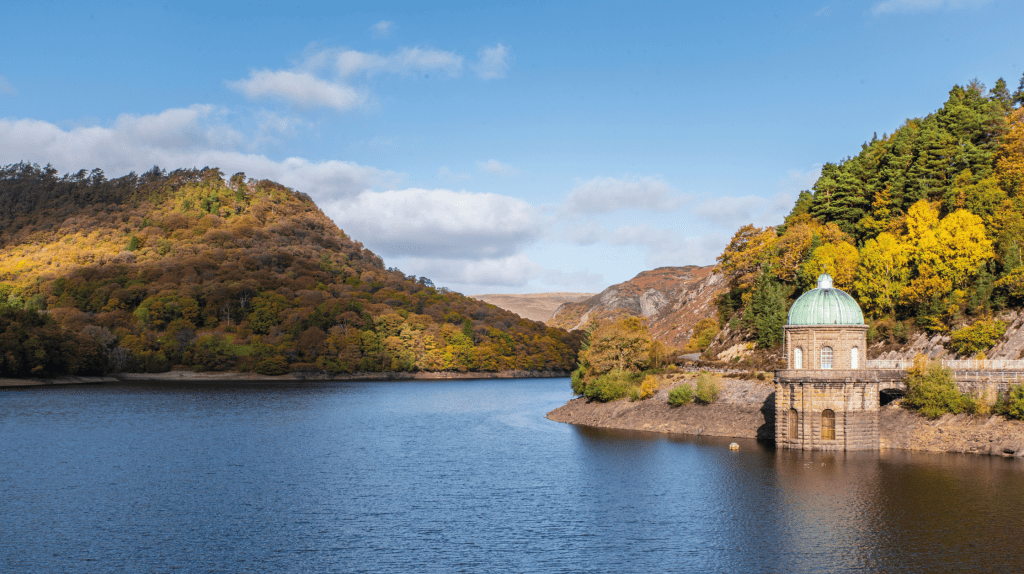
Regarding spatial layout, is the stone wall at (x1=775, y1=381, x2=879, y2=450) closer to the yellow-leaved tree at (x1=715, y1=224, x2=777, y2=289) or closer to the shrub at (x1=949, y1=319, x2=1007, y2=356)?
the shrub at (x1=949, y1=319, x2=1007, y2=356)

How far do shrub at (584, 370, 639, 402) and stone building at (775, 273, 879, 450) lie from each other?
25748 millimetres

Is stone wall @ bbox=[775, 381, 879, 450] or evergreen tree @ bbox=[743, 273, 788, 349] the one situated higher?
evergreen tree @ bbox=[743, 273, 788, 349]

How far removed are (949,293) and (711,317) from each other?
5325cm

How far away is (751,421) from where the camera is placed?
7488cm

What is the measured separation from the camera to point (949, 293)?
253ft

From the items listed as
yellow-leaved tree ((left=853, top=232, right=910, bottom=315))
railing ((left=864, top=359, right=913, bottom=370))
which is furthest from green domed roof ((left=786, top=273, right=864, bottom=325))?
yellow-leaved tree ((left=853, top=232, right=910, bottom=315))

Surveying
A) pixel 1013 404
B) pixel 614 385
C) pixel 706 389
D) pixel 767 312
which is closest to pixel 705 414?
pixel 706 389

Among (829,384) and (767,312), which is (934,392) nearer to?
(829,384)

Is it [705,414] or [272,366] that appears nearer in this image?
[705,414]

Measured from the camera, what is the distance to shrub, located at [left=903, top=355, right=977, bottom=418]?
209 ft

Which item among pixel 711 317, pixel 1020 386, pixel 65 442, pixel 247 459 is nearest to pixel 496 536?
pixel 247 459

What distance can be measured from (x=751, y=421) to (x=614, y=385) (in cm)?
1885

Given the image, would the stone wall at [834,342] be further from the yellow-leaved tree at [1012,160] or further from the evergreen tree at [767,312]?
the yellow-leaved tree at [1012,160]

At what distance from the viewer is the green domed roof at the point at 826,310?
64.2 m
